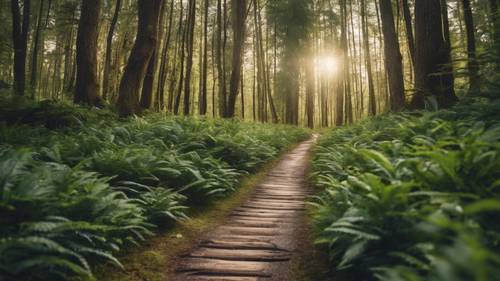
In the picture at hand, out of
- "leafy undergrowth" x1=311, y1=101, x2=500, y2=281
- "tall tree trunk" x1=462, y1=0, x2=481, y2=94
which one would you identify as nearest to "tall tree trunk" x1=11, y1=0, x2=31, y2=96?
"leafy undergrowth" x1=311, y1=101, x2=500, y2=281

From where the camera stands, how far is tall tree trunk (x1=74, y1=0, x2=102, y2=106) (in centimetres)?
1172

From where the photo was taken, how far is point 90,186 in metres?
4.00

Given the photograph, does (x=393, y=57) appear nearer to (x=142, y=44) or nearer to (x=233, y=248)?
(x=142, y=44)

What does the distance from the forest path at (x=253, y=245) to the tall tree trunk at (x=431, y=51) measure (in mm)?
4637

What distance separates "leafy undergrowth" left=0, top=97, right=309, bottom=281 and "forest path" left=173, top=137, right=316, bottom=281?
66 centimetres

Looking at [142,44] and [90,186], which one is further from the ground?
[142,44]

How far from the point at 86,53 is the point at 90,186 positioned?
938 cm

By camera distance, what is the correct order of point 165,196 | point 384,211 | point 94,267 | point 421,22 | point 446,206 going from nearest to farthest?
point 446,206 < point 384,211 < point 94,267 < point 165,196 < point 421,22

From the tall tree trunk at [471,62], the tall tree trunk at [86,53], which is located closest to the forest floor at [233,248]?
the tall tree trunk at [471,62]

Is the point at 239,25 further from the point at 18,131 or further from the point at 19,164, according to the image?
the point at 19,164

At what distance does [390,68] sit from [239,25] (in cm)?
781

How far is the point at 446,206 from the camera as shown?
2699 millimetres

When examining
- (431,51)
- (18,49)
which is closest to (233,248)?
(431,51)

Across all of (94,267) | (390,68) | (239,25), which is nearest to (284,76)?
(239,25)
